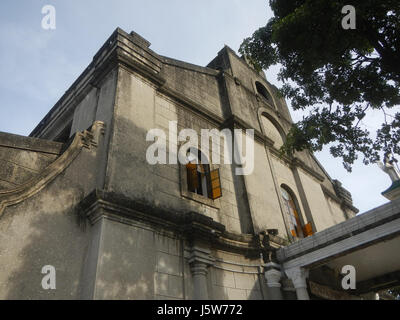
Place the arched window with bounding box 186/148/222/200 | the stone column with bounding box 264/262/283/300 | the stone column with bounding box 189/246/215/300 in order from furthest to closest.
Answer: the arched window with bounding box 186/148/222/200, the stone column with bounding box 264/262/283/300, the stone column with bounding box 189/246/215/300

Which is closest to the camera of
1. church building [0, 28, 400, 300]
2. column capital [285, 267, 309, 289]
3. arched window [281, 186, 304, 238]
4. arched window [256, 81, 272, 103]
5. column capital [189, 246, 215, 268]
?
church building [0, 28, 400, 300]

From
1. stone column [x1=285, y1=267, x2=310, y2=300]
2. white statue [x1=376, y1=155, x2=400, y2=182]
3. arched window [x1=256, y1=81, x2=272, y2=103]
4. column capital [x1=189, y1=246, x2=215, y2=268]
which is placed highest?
arched window [x1=256, y1=81, x2=272, y2=103]

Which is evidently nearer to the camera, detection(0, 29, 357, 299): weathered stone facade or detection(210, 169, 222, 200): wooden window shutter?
detection(0, 29, 357, 299): weathered stone facade

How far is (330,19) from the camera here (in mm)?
6543

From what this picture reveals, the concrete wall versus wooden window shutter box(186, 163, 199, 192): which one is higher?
wooden window shutter box(186, 163, 199, 192)

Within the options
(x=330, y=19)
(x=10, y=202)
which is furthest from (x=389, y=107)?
(x=10, y=202)

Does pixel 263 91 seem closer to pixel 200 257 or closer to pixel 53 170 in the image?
pixel 200 257

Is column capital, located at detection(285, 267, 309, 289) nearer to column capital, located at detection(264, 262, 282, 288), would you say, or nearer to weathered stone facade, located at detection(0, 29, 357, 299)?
column capital, located at detection(264, 262, 282, 288)

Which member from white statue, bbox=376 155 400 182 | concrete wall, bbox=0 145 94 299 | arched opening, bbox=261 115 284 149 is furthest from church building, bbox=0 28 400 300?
white statue, bbox=376 155 400 182

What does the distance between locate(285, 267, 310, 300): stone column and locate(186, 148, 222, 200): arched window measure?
255cm

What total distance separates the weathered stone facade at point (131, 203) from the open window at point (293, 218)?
0.19 meters

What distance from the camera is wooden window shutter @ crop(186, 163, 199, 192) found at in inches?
339
